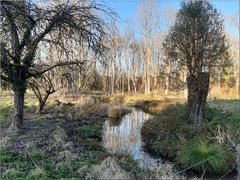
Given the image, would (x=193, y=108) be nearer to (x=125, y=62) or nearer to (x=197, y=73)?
(x=197, y=73)

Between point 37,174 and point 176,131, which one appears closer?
point 37,174

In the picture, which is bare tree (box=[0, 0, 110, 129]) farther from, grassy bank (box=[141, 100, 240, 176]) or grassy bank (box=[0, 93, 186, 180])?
grassy bank (box=[141, 100, 240, 176])

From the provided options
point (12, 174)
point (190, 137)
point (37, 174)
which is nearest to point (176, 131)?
point (190, 137)

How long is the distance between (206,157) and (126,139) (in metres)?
5.14

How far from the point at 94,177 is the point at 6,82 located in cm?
685

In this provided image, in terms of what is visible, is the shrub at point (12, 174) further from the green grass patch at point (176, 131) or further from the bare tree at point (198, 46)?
the bare tree at point (198, 46)

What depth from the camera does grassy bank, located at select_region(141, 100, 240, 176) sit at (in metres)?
9.93

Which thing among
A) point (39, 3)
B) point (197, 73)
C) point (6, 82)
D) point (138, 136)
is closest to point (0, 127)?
point (6, 82)

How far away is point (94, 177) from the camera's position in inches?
267

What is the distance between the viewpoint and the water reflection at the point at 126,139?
11.0 m

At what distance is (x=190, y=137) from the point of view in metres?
12.1

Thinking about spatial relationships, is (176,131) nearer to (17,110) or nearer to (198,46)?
(198,46)

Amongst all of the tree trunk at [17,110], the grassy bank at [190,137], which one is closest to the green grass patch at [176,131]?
the grassy bank at [190,137]

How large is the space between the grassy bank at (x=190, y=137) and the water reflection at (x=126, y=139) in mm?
490
